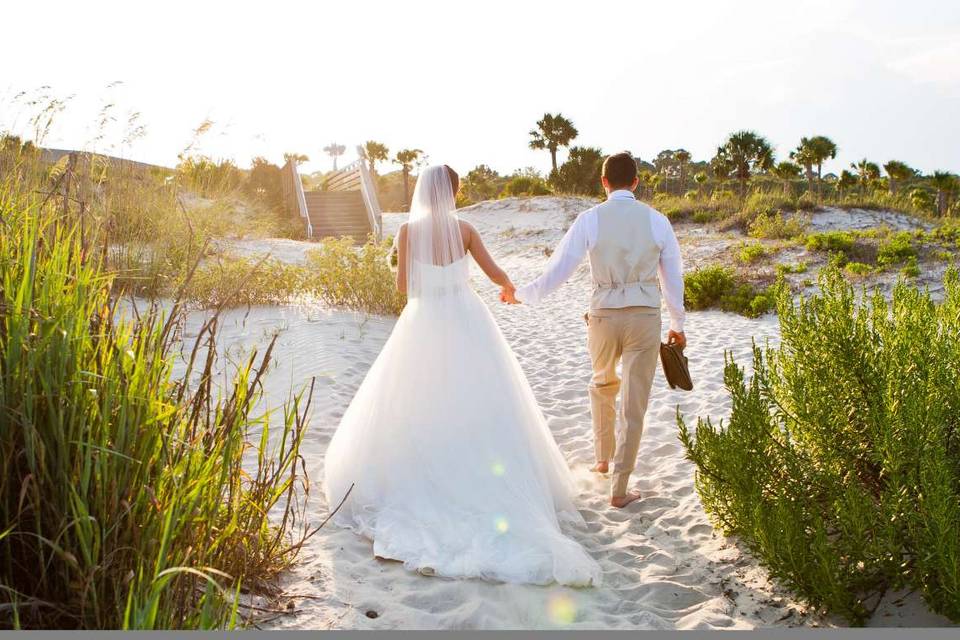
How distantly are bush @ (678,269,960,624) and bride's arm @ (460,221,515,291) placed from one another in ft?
5.76

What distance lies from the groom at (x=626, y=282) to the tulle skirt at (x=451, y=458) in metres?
0.54

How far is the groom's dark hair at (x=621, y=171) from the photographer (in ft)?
14.7

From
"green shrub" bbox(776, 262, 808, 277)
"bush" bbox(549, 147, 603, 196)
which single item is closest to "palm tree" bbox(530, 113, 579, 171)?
"bush" bbox(549, 147, 603, 196)

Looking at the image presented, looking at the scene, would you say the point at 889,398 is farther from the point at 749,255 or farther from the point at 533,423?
the point at 749,255

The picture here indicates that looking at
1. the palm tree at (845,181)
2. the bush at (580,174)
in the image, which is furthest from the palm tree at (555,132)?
the palm tree at (845,181)

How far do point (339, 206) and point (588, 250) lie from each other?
2033 centimetres

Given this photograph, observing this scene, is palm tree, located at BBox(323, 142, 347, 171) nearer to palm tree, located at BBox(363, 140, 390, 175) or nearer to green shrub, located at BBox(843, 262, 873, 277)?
palm tree, located at BBox(363, 140, 390, 175)

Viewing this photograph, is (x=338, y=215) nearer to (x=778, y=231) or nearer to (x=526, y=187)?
(x=526, y=187)

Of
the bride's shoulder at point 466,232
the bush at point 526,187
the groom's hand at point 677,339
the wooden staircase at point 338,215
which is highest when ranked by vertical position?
the bush at point 526,187

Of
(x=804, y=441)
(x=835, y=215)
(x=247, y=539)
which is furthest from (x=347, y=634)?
(x=835, y=215)

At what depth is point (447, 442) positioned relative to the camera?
4.18 metres

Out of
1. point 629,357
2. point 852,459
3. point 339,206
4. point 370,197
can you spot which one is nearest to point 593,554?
point 629,357

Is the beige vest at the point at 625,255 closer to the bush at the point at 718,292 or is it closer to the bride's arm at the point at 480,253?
the bride's arm at the point at 480,253

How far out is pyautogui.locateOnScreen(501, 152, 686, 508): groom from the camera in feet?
14.4
